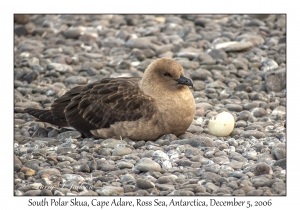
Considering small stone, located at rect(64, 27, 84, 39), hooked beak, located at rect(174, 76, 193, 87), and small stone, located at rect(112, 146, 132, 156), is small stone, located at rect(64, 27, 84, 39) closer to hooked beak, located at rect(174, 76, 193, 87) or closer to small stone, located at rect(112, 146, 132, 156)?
hooked beak, located at rect(174, 76, 193, 87)

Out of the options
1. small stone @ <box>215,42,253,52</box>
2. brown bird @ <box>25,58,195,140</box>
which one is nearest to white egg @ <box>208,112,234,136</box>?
brown bird @ <box>25,58,195,140</box>

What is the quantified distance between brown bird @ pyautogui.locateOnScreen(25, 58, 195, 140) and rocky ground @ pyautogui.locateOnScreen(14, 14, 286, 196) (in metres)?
0.16

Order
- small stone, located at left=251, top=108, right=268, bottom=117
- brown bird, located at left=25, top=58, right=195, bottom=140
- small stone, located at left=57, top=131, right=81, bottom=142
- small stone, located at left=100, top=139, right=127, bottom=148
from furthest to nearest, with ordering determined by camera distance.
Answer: small stone, located at left=251, top=108, right=268, bottom=117 → small stone, located at left=57, top=131, right=81, bottom=142 → brown bird, located at left=25, top=58, right=195, bottom=140 → small stone, located at left=100, top=139, right=127, bottom=148

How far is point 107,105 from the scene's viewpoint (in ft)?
28.8

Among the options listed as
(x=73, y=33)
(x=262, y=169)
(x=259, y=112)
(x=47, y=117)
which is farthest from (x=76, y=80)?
(x=262, y=169)

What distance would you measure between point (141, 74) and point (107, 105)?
266 cm

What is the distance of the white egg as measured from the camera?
28.0ft

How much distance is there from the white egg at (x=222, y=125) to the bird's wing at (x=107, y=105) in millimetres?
845

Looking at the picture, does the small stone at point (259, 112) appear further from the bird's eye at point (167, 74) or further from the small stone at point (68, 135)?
the small stone at point (68, 135)

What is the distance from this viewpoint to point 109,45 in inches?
504

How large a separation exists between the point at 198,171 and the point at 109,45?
5.93 m

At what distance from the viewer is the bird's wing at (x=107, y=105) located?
27.9 ft

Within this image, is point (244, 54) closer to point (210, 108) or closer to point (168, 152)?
point (210, 108)
